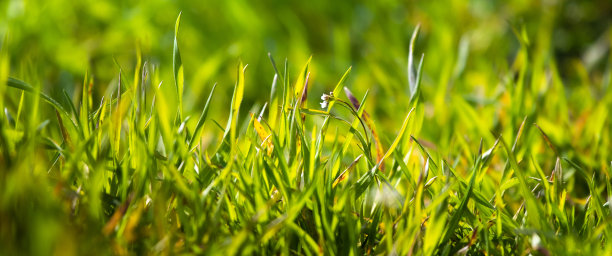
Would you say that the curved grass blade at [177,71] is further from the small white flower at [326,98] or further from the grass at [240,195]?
the small white flower at [326,98]

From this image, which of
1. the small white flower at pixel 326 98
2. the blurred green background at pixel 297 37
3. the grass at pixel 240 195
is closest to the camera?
the grass at pixel 240 195

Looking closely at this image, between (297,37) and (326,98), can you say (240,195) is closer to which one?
(326,98)

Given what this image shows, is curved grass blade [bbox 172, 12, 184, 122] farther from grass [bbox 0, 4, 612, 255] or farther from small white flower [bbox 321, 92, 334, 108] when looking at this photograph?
small white flower [bbox 321, 92, 334, 108]

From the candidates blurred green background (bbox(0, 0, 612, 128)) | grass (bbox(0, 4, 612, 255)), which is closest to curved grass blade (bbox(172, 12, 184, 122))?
grass (bbox(0, 4, 612, 255))

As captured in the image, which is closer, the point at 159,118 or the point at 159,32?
the point at 159,118

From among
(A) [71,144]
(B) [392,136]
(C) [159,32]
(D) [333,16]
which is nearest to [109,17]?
(C) [159,32]

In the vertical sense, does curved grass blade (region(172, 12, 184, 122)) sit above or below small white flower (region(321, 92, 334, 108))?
above

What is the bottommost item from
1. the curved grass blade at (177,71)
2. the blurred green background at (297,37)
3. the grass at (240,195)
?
the grass at (240,195)

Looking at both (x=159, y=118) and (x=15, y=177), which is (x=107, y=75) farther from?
(x=15, y=177)

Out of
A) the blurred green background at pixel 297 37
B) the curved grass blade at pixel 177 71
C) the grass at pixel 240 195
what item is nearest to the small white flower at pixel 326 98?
the grass at pixel 240 195
